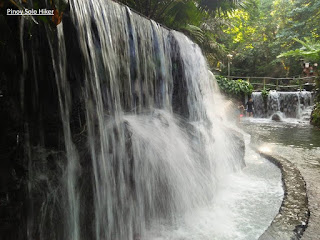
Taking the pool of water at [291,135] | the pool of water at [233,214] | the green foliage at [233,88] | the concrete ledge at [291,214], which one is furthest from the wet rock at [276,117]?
the concrete ledge at [291,214]

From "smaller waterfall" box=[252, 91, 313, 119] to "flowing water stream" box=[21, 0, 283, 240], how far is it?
1386 centimetres

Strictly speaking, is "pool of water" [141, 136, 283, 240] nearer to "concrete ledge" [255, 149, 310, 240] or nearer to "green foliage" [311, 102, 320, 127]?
"concrete ledge" [255, 149, 310, 240]

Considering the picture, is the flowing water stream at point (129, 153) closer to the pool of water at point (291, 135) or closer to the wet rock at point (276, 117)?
the pool of water at point (291, 135)

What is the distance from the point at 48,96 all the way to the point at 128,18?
1.72m

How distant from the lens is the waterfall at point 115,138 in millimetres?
2143

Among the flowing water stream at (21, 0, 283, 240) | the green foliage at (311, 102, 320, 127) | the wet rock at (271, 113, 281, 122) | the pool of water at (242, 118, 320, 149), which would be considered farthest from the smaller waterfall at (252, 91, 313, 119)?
the flowing water stream at (21, 0, 283, 240)

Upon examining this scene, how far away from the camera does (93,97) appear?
2387mm

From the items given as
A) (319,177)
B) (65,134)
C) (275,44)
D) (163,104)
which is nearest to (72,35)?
(65,134)

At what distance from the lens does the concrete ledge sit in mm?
2414

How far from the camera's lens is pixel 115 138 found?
105 inches

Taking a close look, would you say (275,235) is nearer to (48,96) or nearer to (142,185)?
(142,185)

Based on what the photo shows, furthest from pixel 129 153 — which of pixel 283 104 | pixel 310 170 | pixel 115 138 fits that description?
pixel 283 104

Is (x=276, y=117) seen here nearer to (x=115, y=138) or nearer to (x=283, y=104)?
(x=283, y=104)

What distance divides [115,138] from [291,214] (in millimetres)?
2190
